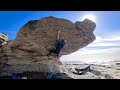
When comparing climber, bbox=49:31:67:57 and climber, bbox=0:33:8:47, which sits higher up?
climber, bbox=0:33:8:47

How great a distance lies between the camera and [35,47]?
4371mm

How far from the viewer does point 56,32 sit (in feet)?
13.5

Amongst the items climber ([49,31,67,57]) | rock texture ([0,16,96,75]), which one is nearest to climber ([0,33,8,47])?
rock texture ([0,16,96,75])

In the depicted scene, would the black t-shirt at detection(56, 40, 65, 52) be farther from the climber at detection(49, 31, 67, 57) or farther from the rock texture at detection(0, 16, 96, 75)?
the rock texture at detection(0, 16, 96, 75)

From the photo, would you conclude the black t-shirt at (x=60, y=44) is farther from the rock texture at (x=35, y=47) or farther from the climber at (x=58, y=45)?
the rock texture at (x=35, y=47)

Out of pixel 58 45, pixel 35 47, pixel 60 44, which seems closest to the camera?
pixel 60 44

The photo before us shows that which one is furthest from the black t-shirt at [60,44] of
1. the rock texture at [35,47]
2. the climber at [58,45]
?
the rock texture at [35,47]

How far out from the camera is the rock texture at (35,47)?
12.8ft

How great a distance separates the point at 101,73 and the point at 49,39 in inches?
56.7

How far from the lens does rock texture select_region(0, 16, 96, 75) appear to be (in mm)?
3916

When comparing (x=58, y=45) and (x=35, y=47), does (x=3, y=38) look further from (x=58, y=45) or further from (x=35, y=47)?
(x=58, y=45)

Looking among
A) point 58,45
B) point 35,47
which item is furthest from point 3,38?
point 58,45
